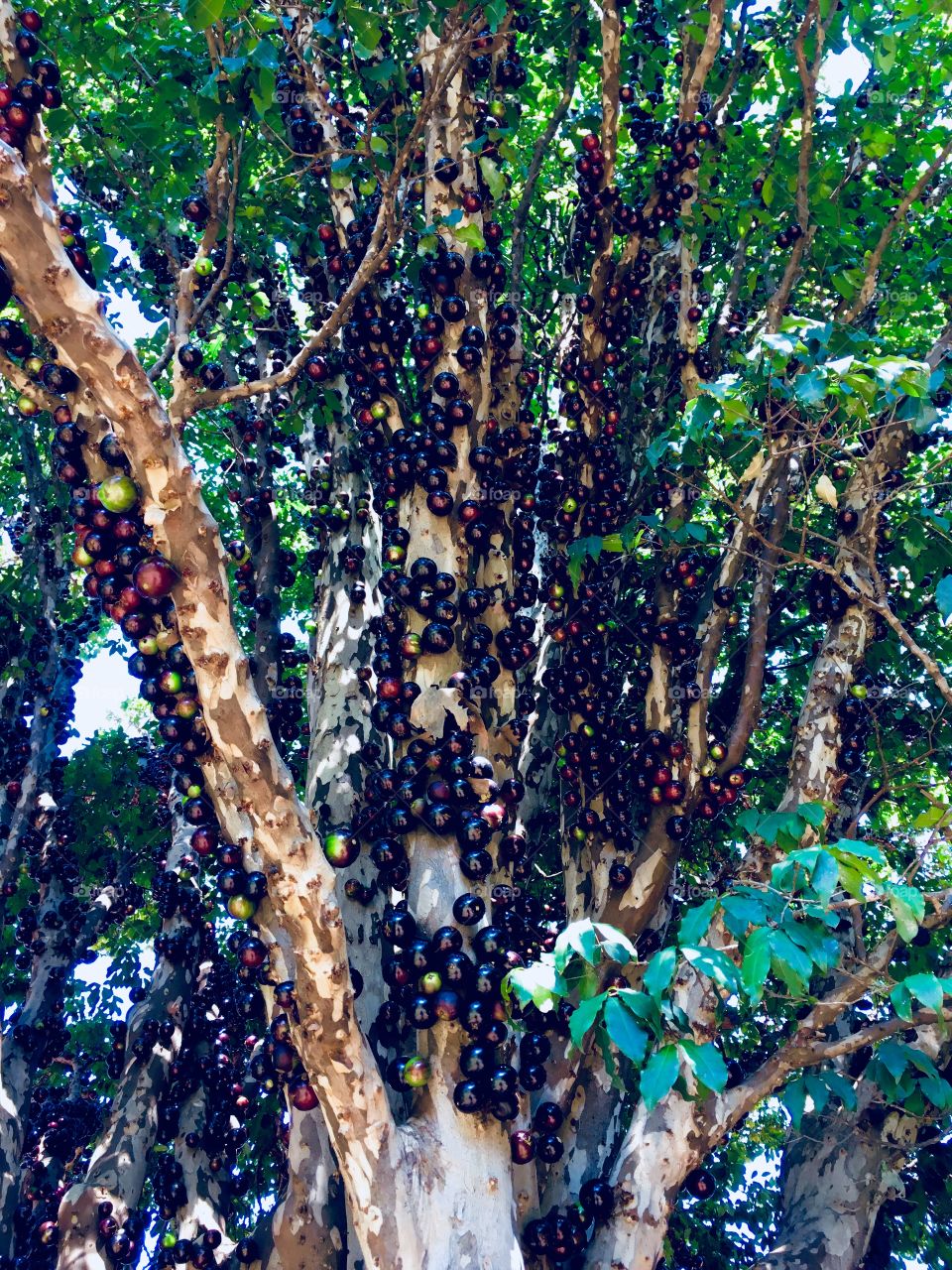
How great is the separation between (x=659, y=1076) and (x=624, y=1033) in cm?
14

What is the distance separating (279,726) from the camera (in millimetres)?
5355

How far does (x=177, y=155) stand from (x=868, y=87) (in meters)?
3.74

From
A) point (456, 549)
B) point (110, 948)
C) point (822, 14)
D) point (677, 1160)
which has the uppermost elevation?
point (822, 14)

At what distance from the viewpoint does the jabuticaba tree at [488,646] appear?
2871 millimetres

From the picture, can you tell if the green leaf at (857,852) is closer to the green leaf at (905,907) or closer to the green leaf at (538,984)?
the green leaf at (905,907)

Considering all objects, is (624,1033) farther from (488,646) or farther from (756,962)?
(488,646)

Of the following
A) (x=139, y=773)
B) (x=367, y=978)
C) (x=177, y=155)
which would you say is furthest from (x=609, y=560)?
(x=139, y=773)

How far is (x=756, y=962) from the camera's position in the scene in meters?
2.52

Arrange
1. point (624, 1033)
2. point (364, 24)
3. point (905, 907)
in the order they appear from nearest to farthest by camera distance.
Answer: point (624, 1033), point (905, 907), point (364, 24)

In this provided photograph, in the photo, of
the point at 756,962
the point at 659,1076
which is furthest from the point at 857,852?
the point at 659,1076

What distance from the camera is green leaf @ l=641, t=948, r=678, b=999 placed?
242 cm

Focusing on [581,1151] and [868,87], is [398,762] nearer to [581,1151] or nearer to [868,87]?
[581,1151]

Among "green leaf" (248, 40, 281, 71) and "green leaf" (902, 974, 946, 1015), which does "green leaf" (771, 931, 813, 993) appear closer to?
"green leaf" (902, 974, 946, 1015)

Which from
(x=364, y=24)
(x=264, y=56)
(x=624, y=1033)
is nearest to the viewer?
(x=624, y=1033)
